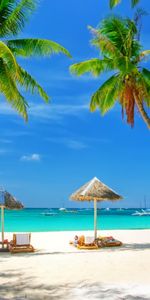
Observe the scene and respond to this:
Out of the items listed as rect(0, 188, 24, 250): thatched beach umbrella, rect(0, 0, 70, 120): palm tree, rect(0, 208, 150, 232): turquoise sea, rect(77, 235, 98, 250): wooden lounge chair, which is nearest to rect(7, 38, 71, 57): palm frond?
rect(0, 0, 70, 120): palm tree

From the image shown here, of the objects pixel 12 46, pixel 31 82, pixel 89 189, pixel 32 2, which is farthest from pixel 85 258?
pixel 32 2

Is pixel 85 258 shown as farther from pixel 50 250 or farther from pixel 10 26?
pixel 10 26

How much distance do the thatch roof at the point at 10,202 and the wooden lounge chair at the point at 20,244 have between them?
1.10 metres

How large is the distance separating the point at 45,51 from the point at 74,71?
392cm

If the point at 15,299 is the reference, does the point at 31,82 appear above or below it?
above

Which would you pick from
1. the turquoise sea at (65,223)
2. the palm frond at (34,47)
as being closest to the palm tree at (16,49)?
the palm frond at (34,47)

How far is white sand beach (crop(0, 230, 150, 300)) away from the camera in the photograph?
309 inches

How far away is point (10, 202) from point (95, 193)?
9.41 ft

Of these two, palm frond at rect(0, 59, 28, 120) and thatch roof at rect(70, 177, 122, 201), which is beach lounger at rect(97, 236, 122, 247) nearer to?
thatch roof at rect(70, 177, 122, 201)

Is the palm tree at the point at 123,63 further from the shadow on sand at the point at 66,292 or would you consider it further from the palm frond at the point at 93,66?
the shadow on sand at the point at 66,292

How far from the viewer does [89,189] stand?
15469 mm

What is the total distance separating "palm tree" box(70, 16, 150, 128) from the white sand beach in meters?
4.03

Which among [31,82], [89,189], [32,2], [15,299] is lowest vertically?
[15,299]

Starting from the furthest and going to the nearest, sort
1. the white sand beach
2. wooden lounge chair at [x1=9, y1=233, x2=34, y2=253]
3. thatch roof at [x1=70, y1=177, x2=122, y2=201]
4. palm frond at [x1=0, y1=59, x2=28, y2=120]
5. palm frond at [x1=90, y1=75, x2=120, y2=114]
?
thatch roof at [x1=70, y1=177, x2=122, y2=201], palm frond at [x1=90, y1=75, x2=120, y2=114], wooden lounge chair at [x1=9, y1=233, x2=34, y2=253], palm frond at [x1=0, y1=59, x2=28, y2=120], the white sand beach
